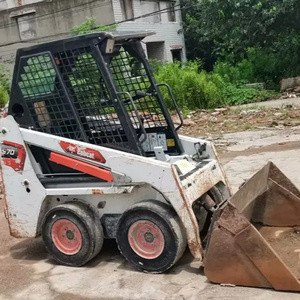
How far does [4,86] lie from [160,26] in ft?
31.4

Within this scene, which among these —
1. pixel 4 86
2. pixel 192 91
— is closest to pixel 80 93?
pixel 192 91

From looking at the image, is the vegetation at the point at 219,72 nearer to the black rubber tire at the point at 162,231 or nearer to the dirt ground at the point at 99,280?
the dirt ground at the point at 99,280

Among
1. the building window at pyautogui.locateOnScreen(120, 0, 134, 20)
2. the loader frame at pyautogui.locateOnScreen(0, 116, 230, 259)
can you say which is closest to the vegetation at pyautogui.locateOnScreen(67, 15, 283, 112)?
the building window at pyautogui.locateOnScreen(120, 0, 134, 20)

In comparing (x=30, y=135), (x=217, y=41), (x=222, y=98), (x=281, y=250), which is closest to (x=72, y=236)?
(x=30, y=135)

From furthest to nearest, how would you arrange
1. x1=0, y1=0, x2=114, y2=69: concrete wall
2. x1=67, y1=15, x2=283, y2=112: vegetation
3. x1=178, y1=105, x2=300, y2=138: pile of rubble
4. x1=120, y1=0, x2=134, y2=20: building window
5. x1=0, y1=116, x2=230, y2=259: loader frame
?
x1=120, y1=0, x2=134, y2=20: building window, x1=0, y1=0, x2=114, y2=69: concrete wall, x1=67, y1=15, x2=283, y2=112: vegetation, x1=178, y1=105, x2=300, y2=138: pile of rubble, x1=0, y1=116, x2=230, y2=259: loader frame

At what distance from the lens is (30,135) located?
5.04 m

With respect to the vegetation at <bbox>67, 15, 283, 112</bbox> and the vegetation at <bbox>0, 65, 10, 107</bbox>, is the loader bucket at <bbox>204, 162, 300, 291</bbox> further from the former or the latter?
the vegetation at <bbox>0, 65, 10, 107</bbox>

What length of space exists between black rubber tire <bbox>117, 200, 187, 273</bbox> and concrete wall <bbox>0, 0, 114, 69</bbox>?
20731 mm

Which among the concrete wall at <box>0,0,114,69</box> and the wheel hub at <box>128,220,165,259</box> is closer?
the wheel hub at <box>128,220,165,259</box>

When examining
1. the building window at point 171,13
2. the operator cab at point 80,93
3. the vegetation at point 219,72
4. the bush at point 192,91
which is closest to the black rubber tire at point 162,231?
the operator cab at point 80,93

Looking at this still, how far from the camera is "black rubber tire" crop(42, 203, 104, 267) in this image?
490 centimetres

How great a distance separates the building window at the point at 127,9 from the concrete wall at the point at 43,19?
4.48 feet

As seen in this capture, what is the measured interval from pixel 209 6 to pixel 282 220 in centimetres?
1791

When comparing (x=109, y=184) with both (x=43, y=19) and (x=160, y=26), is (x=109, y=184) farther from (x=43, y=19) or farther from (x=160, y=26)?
(x=160, y=26)
